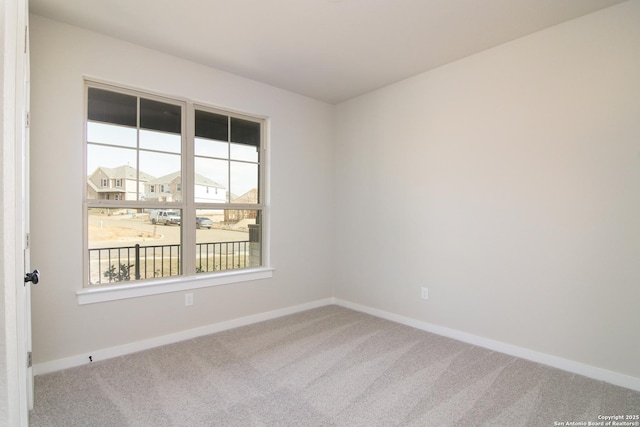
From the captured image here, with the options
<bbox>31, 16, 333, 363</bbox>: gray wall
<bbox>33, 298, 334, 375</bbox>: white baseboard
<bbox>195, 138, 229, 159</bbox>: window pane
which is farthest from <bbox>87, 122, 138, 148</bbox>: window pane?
<bbox>33, 298, 334, 375</bbox>: white baseboard

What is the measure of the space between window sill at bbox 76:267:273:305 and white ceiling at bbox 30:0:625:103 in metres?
2.07

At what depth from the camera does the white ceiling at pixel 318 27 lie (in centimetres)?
232

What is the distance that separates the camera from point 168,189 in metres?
3.15

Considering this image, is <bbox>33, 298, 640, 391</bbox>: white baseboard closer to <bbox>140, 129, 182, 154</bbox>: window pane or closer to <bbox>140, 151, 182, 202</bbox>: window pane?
<bbox>140, 151, 182, 202</bbox>: window pane

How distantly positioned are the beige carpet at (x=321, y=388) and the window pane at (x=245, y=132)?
2.08 meters

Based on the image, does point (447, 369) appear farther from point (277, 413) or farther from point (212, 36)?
point (212, 36)

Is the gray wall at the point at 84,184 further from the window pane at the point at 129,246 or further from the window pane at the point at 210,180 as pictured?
the window pane at the point at 210,180

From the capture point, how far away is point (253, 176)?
3.79m

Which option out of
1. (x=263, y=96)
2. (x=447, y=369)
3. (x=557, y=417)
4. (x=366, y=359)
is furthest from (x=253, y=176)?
(x=557, y=417)

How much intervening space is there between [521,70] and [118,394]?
386cm

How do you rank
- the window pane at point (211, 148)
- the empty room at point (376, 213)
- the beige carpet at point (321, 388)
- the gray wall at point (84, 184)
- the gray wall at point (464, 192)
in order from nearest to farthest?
the beige carpet at point (321, 388), the empty room at point (376, 213), the gray wall at point (464, 192), the gray wall at point (84, 184), the window pane at point (211, 148)

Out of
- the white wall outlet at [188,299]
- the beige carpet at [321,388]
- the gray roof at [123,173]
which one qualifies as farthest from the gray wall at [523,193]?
the gray roof at [123,173]

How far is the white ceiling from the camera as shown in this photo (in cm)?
232

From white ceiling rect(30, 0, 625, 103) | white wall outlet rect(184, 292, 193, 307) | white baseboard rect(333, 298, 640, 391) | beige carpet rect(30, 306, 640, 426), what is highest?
white ceiling rect(30, 0, 625, 103)
